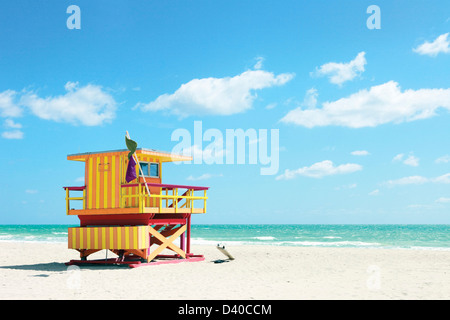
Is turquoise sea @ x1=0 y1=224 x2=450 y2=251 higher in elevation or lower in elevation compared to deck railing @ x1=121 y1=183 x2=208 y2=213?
lower

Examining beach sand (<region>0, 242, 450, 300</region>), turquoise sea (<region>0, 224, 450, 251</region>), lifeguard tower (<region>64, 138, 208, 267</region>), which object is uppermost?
lifeguard tower (<region>64, 138, 208, 267</region>)

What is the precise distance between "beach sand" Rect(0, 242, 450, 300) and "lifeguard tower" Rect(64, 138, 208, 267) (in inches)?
31.6

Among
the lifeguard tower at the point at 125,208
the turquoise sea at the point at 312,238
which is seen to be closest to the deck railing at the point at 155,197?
the lifeguard tower at the point at 125,208

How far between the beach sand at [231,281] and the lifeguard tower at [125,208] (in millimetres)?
804

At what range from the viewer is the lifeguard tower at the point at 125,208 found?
1486cm

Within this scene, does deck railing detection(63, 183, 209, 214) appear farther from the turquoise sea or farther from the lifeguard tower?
the turquoise sea

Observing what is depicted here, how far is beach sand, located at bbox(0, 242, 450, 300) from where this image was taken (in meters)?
9.75

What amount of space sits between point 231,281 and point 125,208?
459 cm

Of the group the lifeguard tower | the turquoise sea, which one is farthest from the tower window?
the turquoise sea

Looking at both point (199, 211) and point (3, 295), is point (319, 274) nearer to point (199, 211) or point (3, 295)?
point (199, 211)

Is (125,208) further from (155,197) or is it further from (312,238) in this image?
(312,238)

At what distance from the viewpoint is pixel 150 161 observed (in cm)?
1627

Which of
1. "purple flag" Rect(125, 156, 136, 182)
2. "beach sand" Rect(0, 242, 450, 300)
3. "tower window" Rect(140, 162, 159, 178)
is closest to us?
"beach sand" Rect(0, 242, 450, 300)

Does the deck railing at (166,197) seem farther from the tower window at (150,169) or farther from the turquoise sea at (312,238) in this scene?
the turquoise sea at (312,238)
